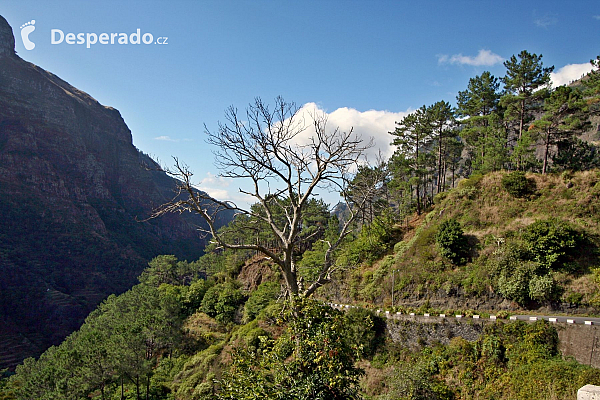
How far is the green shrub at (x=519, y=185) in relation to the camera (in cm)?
2452

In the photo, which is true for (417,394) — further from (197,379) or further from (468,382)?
(197,379)

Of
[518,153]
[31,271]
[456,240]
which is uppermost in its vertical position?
[518,153]

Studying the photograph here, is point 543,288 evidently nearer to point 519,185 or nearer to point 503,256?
point 503,256

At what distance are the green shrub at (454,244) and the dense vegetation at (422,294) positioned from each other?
0.29 feet

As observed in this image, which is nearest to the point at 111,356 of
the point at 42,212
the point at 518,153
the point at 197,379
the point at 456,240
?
the point at 197,379

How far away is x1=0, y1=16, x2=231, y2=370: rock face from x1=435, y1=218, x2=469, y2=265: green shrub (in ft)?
244

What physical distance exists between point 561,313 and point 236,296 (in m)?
32.0

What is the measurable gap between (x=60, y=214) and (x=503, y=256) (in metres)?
139

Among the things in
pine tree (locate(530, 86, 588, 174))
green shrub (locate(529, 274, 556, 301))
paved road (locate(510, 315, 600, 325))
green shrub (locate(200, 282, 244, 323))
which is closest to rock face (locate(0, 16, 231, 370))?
green shrub (locate(200, 282, 244, 323))

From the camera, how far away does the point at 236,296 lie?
133 feet

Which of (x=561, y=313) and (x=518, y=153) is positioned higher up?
(x=518, y=153)

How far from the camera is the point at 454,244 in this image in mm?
22547

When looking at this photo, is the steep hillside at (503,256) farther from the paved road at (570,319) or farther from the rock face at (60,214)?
the rock face at (60,214)

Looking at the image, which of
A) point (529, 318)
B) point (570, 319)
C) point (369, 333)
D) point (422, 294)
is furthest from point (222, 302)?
point (570, 319)
